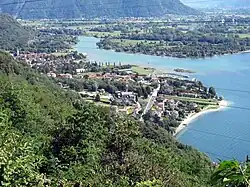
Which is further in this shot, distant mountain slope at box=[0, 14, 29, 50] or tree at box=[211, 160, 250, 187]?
distant mountain slope at box=[0, 14, 29, 50]

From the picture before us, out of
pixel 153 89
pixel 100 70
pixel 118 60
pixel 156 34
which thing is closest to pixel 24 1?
pixel 156 34

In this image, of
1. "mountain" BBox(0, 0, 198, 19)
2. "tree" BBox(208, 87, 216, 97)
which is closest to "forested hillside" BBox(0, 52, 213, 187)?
"tree" BBox(208, 87, 216, 97)

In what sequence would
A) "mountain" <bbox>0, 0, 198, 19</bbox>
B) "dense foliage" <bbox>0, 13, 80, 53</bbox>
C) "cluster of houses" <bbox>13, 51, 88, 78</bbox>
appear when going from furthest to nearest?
"mountain" <bbox>0, 0, 198, 19</bbox> < "dense foliage" <bbox>0, 13, 80, 53</bbox> < "cluster of houses" <bbox>13, 51, 88, 78</bbox>

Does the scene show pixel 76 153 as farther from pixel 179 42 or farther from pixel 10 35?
pixel 179 42

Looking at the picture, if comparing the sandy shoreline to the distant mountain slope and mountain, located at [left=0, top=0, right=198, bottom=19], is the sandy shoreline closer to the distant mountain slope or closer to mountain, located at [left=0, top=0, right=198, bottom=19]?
the distant mountain slope

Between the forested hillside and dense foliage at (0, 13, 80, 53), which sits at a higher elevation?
the forested hillside

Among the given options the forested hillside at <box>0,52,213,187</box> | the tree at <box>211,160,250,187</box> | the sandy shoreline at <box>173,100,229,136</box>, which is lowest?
the sandy shoreline at <box>173,100,229,136</box>

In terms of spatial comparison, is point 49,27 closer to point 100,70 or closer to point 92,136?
point 100,70

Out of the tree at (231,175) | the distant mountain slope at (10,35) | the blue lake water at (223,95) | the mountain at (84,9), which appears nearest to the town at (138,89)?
the blue lake water at (223,95)
